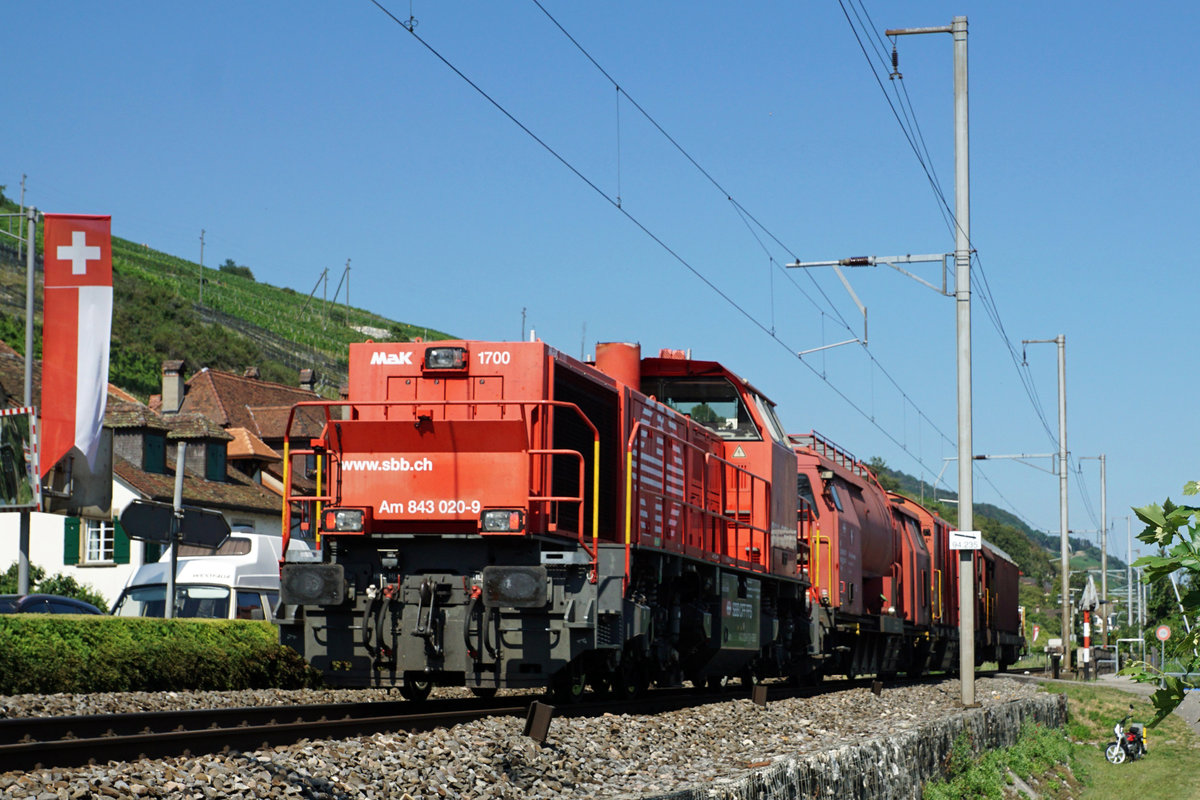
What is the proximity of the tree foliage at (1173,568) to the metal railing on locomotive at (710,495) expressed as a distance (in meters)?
7.77

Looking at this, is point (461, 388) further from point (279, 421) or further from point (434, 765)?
point (279, 421)

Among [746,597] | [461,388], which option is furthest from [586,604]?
[746,597]

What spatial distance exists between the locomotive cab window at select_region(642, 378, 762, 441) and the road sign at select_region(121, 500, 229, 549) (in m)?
7.58

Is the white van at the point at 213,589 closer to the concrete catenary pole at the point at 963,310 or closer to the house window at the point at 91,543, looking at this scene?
the concrete catenary pole at the point at 963,310

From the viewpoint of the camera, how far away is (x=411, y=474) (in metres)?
11.7

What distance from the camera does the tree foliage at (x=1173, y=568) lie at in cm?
370

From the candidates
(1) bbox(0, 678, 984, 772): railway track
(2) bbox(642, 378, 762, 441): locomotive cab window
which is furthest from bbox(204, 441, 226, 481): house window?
(1) bbox(0, 678, 984, 772): railway track

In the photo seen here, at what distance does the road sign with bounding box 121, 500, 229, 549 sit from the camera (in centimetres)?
1830

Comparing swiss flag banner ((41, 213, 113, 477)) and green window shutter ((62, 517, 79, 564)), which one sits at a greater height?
swiss flag banner ((41, 213, 113, 477))

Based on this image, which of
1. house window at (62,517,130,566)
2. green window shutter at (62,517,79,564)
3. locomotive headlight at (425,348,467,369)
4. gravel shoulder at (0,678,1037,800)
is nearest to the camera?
gravel shoulder at (0,678,1037,800)

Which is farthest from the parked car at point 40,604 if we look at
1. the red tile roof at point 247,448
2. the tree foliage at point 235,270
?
the tree foliage at point 235,270

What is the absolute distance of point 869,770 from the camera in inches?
391

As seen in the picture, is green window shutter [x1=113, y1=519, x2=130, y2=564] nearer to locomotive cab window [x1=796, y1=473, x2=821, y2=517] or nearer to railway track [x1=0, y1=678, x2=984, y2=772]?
locomotive cab window [x1=796, y1=473, x2=821, y2=517]

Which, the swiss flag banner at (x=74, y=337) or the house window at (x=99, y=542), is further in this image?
the house window at (x=99, y=542)
